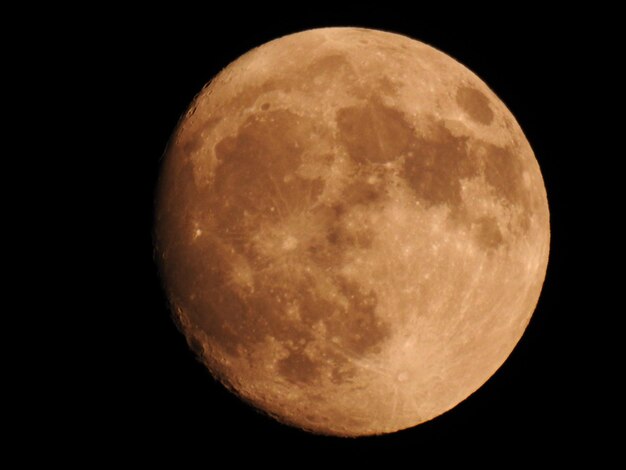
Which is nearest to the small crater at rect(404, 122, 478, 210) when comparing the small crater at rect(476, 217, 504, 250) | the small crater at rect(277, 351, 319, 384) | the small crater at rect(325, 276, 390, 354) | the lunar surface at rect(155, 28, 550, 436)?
the lunar surface at rect(155, 28, 550, 436)

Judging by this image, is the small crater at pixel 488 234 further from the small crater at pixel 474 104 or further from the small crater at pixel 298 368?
the small crater at pixel 298 368

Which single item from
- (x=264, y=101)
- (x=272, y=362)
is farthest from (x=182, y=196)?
(x=272, y=362)

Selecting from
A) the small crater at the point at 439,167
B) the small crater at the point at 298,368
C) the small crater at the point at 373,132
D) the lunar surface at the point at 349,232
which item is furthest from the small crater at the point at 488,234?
the small crater at the point at 298,368

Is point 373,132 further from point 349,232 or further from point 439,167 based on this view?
point 349,232

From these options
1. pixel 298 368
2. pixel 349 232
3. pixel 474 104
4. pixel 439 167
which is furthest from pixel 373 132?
pixel 298 368

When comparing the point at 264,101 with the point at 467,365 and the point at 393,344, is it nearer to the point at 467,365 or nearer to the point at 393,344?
the point at 393,344

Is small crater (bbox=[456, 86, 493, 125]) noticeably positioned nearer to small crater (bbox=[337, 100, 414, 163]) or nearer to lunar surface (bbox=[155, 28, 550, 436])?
lunar surface (bbox=[155, 28, 550, 436])

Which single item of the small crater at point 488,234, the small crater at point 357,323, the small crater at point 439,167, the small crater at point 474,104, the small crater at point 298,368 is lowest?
the small crater at point 298,368
